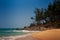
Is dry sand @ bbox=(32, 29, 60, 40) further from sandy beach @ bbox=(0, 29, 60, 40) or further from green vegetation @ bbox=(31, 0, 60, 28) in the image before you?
green vegetation @ bbox=(31, 0, 60, 28)

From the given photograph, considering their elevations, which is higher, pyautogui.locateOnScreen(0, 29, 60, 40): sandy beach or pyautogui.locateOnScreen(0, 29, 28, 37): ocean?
pyautogui.locateOnScreen(0, 29, 28, 37): ocean

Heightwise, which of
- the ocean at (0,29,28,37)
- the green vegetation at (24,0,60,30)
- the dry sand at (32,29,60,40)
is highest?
the green vegetation at (24,0,60,30)

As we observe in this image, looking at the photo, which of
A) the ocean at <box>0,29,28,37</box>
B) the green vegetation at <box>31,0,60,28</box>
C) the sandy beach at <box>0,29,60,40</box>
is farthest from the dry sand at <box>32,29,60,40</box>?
the ocean at <box>0,29,28,37</box>

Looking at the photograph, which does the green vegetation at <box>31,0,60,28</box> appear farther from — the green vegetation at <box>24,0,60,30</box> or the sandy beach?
the sandy beach

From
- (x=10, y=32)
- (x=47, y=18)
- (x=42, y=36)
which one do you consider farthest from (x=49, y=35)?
(x=10, y=32)

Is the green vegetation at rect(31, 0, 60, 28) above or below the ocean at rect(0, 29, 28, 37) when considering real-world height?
above

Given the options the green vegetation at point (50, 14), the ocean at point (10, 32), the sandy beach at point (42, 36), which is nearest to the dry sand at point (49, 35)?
the sandy beach at point (42, 36)

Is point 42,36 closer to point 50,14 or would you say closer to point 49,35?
point 49,35

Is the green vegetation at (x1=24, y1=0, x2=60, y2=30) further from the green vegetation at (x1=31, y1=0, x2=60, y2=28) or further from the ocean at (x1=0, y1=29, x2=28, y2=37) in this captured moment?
the ocean at (x1=0, y1=29, x2=28, y2=37)

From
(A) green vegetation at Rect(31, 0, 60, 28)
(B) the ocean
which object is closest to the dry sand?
(A) green vegetation at Rect(31, 0, 60, 28)

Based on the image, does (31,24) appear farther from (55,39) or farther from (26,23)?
(55,39)

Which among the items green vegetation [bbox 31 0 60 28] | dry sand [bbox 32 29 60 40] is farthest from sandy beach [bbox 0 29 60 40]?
green vegetation [bbox 31 0 60 28]

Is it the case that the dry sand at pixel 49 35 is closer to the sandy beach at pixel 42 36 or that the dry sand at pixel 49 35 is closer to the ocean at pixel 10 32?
the sandy beach at pixel 42 36

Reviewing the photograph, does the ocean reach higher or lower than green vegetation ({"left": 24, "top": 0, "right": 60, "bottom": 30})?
lower
